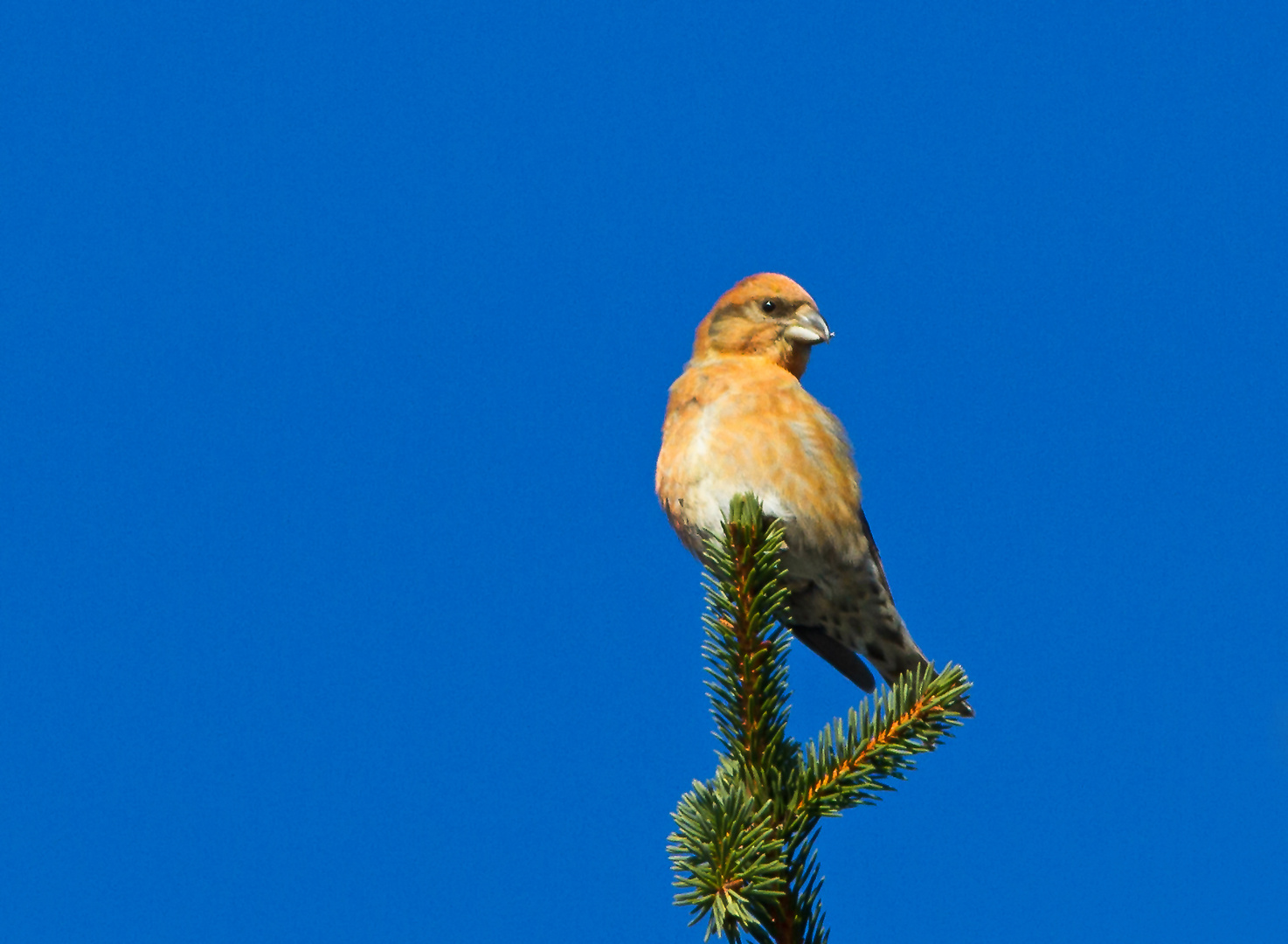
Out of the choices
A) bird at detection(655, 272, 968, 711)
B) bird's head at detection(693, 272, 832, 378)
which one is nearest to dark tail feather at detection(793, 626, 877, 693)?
bird at detection(655, 272, 968, 711)

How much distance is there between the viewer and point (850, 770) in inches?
139

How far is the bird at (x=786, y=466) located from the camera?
546 cm

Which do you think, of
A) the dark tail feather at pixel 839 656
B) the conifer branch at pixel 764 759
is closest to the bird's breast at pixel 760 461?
the dark tail feather at pixel 839 656

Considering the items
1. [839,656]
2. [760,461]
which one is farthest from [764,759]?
[839,656]

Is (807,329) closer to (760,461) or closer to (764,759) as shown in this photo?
(760,461)

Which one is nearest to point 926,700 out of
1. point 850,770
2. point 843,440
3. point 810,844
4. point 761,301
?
point 850,770

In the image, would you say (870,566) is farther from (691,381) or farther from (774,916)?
(774,916)

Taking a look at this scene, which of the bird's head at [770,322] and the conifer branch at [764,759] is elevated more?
the bird's head at [770,322]

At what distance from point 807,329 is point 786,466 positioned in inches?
35.7

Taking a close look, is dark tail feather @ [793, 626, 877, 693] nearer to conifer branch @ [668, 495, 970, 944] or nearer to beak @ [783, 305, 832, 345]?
beak @ [783, 305, 832, 345]

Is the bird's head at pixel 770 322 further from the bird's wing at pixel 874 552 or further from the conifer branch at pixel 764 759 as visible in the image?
the conifer branch at pixel 764 759

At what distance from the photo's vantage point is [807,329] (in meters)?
6.09

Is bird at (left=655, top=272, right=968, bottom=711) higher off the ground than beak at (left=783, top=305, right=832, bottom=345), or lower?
lower

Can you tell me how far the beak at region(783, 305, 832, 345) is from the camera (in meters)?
6.07
